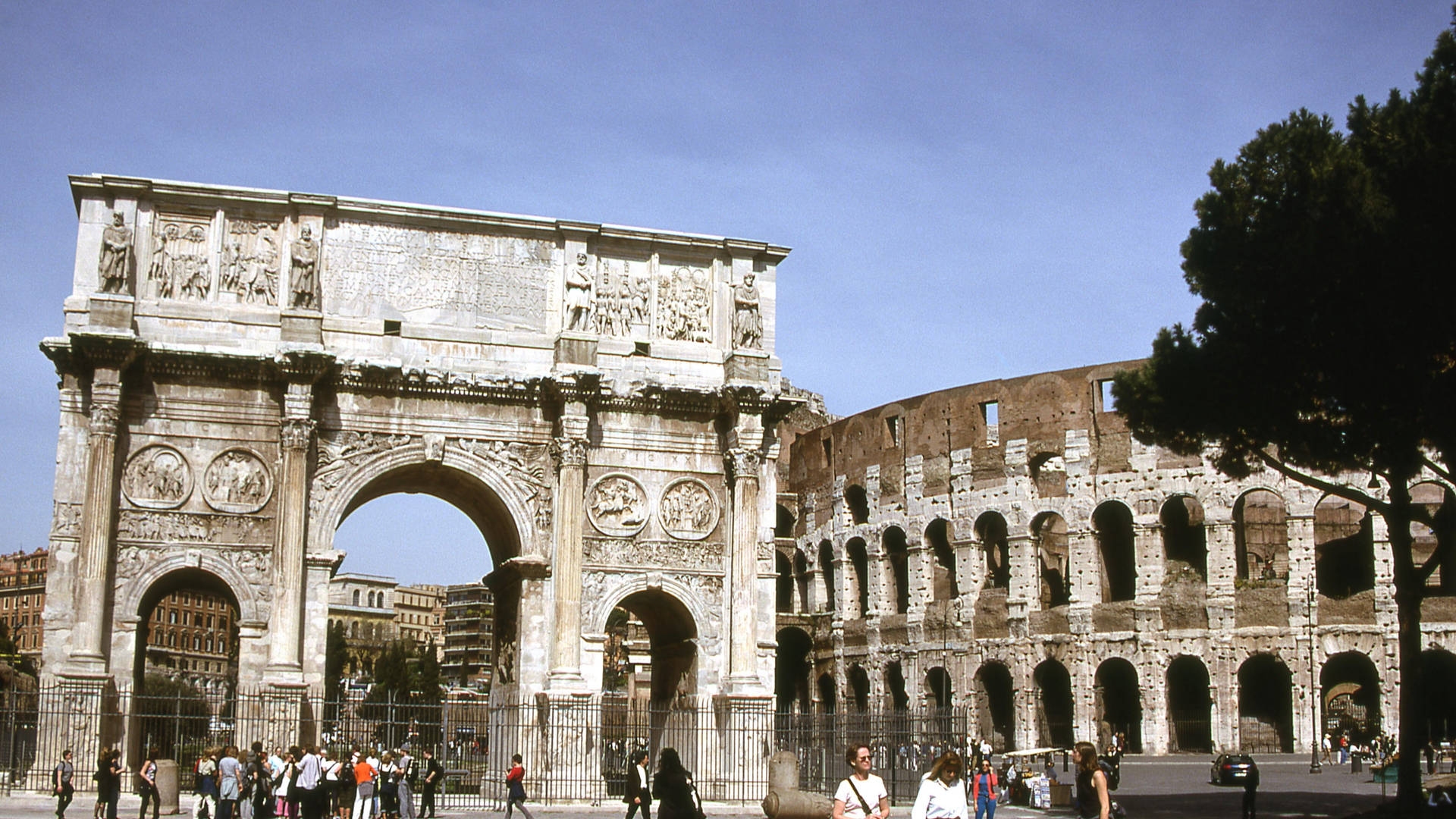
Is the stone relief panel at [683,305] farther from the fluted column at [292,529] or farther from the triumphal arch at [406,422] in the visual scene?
the fluted column at [292,529]

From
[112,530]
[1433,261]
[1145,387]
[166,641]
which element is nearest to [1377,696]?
[1145,387]

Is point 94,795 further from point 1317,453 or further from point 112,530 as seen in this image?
point 1317,453

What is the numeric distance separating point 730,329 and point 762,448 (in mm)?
1939

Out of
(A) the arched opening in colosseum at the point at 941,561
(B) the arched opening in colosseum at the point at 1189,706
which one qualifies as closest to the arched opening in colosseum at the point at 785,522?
(A) the arched opening in colosseum at the point at 941,561

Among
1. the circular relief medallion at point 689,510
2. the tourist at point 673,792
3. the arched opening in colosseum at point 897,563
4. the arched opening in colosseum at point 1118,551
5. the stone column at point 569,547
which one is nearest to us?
the tourist at point 673,792

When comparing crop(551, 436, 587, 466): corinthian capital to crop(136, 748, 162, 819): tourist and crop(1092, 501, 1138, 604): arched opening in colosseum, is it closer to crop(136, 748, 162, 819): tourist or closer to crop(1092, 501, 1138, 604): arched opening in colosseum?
crop(136, 748, 162, 819): tourist

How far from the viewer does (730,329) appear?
922 inches

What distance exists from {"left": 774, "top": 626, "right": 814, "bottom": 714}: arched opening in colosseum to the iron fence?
21.9 metres

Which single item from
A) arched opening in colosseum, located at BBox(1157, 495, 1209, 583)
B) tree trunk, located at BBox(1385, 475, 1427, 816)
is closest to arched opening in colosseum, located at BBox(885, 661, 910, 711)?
arched opening in colosseum, located at BBox(1157, 495, 1209, 583)

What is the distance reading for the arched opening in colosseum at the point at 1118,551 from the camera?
39844 millimetres

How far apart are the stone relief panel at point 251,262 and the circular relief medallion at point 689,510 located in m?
6.43

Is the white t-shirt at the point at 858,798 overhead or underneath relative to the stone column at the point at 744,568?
underneath

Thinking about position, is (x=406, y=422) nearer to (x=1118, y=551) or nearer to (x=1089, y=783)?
(x=1089, y=783)

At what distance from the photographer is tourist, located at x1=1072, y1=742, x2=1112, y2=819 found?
9375 mm
